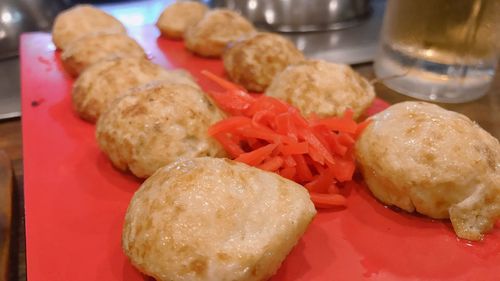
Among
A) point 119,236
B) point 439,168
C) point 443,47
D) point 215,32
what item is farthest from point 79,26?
point 439,168

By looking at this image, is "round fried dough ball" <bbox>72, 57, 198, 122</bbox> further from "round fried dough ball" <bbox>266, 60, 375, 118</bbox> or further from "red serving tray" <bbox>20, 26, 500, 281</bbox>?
"round fried dough ball" <bbox>266, 60, 375, 118</bbox>

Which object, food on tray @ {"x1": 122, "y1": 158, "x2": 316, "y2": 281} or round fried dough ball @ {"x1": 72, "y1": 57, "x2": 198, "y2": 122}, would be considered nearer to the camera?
food on tray @ {"x1": 122, "y1": 158, "x2": 316, "y2": 281}

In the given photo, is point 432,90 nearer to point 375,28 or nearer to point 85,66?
point 375,28

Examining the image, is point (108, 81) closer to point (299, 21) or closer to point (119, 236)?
point (119, 236)

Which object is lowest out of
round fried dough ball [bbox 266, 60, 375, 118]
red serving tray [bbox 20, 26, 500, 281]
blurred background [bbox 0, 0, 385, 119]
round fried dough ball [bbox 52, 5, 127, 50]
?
blurred background [bbox 0, 0, 385, 119]

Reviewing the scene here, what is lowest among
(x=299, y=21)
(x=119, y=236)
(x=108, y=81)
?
(x=299, y=21)

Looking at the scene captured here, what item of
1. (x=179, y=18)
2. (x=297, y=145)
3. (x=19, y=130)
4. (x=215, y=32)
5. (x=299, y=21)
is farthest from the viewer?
(x=299, y=21)

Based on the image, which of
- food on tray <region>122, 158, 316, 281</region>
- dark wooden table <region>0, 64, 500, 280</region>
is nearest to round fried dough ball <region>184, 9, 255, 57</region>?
dark wooden table <region>0, 64, 500, 280</region>
